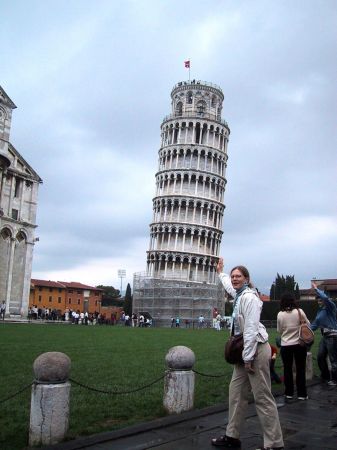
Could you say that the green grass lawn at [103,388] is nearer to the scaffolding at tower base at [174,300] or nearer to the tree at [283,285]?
the scaffolding at tower base at [174,300]

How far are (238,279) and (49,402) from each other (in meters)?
2.56

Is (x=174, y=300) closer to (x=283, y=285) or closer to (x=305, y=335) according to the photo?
(x=283, y=285)

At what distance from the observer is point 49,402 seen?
5496 millimetres

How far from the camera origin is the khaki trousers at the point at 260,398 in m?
5.18

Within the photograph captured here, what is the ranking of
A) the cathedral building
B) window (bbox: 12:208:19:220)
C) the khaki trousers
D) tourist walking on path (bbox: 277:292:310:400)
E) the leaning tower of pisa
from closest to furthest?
1. the khaki trousers
2. tourist walking on path (bbox: 277:292:310:400)
3. the cathedral building
4. window (bbox: 12:208:19:220)
5. the leaning tower of pisa

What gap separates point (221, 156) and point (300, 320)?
214 ft

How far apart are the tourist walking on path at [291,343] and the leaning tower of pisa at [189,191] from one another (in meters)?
54.5

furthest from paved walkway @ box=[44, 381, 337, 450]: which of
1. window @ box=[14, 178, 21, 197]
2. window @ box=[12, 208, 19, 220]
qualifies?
window @ box=[14, 178, 21, 197]

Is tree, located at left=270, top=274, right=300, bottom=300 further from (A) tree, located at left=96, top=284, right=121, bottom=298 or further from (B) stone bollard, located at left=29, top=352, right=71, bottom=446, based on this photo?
(B) stone bollard, located at left=29, top=352, right=71, bottom=446

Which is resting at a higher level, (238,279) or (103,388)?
(238,279)

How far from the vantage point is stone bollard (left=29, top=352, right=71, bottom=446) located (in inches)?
216

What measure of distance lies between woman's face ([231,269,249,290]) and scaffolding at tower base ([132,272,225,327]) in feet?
176

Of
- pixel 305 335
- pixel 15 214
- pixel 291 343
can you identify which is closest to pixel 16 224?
pixel 15 214

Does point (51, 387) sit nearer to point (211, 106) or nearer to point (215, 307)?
point (215, 307)
